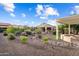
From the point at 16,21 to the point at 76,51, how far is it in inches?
36.3

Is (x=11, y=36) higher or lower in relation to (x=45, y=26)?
lower

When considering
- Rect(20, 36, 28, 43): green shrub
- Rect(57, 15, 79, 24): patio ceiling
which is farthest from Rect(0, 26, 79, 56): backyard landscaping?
Rect(57, 15, 79, 24): patio ceiling

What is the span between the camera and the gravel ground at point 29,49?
15.8 feet

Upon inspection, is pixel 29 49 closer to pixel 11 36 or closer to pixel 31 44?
A: pixel 31 44

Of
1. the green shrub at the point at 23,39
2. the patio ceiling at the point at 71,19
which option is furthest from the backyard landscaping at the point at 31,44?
the patio ceiling at the point at 71,19

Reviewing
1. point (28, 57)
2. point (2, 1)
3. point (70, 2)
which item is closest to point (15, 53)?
point (28, 57)

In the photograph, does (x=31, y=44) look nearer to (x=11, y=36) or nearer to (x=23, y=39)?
(x=23, y=39)

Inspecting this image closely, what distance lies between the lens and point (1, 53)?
482 centimetres

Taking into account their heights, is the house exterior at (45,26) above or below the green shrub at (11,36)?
above

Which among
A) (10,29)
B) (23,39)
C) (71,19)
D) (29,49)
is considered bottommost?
(29,49)

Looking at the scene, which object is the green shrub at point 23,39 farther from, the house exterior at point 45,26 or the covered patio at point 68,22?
the covered patio at point 68,22

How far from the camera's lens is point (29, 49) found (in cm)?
484

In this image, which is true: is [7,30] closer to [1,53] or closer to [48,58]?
[1,53]

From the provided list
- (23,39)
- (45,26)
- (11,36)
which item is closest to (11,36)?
(11,36)
